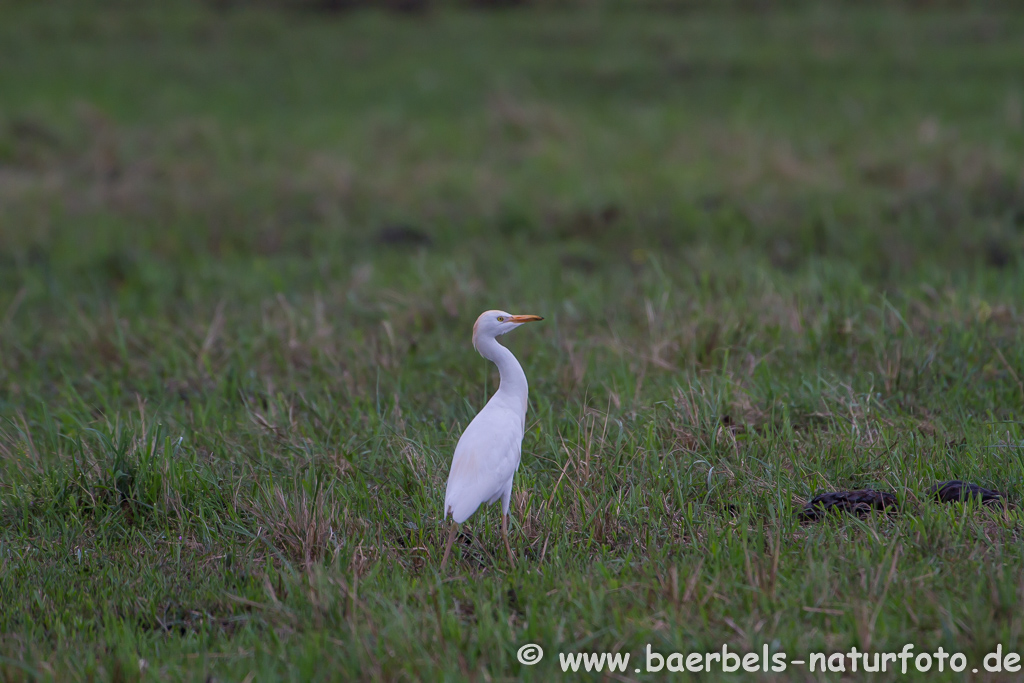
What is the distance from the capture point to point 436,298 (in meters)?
5.18

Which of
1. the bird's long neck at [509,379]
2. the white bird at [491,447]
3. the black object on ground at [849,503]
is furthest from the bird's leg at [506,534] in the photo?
the black object on ground at [849,503]

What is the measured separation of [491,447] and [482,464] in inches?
2.8

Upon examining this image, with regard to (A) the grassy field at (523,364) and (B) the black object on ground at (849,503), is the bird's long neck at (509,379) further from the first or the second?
(B) the black object on ground at (849,503)

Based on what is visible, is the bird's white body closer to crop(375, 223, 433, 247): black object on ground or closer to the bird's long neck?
the bird's long neck

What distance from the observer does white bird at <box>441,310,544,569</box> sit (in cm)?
262

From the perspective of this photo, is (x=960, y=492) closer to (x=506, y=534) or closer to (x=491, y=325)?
(x=506, y=534)

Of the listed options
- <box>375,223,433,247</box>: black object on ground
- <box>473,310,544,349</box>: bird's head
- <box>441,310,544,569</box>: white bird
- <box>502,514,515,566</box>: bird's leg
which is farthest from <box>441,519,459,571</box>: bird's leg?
<box>375,223,433,247</box>: black object on ground

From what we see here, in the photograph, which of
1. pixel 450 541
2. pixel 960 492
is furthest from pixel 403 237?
pixel 960 492

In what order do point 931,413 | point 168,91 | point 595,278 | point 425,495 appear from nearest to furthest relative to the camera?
point 425,495 → point 931,413 → point 595,278 → point 168,91

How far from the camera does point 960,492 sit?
2.87 m

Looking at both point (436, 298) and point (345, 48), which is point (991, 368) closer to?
point (436, 298)

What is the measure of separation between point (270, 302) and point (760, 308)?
280 centimetres

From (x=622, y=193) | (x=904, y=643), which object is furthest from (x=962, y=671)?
(x=622, y=193)

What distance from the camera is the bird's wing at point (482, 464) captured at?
8.57 feet
